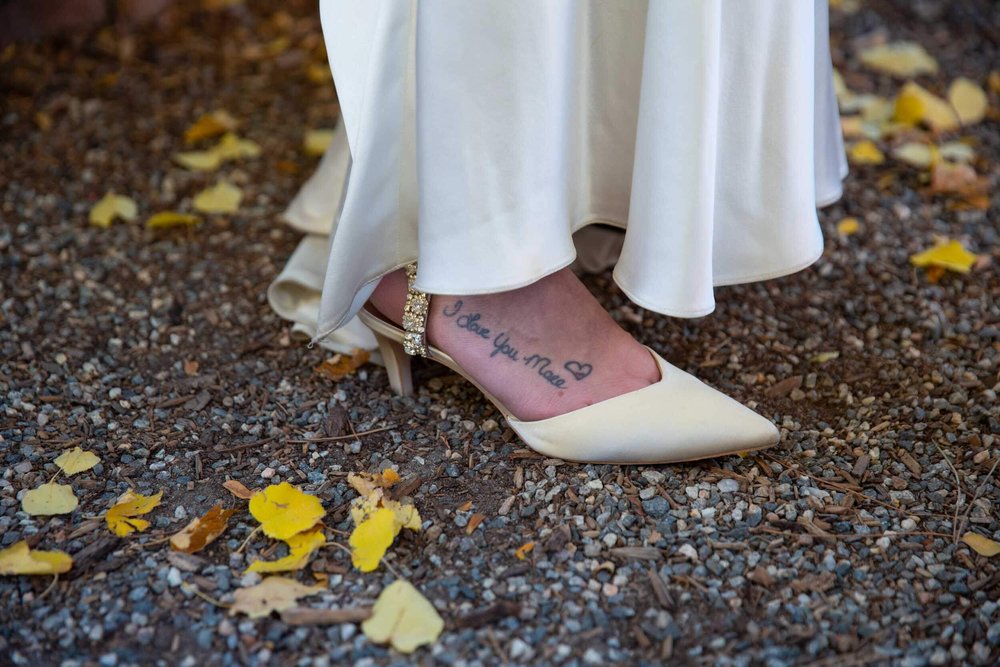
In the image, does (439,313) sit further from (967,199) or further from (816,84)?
(967,199)

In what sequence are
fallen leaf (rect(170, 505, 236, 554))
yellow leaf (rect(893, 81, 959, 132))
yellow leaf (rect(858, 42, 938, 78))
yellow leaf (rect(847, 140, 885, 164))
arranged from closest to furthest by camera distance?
fallen leaf (rect(170, 505, 236, 554)) < yellow leaf (rect(847, 140, 885, 164)) < yellow leaf (rect(893, 81, 959, 132)) < yellow leaf (rect(858, 42, 938, 78))

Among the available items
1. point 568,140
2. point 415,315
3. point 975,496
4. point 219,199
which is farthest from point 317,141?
point 975,496

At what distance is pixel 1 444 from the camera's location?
117 centimetres

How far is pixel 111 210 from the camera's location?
166 centimetres

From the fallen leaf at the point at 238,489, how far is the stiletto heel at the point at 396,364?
233 mm

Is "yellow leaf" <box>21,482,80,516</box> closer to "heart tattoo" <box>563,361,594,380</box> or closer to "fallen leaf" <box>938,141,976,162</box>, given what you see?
"heart tattoo" <box>563,361,594,380</box>

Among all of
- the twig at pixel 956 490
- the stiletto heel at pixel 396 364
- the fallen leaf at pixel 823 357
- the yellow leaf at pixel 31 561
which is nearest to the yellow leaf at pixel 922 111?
the fallen leaf at pixel 823 357

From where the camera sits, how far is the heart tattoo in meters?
1.13

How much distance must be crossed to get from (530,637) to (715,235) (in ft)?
1.56

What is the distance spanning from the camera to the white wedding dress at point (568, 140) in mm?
970

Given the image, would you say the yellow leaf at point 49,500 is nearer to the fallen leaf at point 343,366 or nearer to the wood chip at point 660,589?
the fallen leaf at point 343,366

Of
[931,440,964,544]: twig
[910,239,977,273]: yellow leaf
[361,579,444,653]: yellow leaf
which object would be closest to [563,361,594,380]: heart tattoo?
[361,579,444,653]: yellow leaf

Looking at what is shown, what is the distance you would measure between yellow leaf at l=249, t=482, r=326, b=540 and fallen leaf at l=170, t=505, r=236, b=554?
0.04m

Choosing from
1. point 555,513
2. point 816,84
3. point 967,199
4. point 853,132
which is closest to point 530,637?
point 555,513
